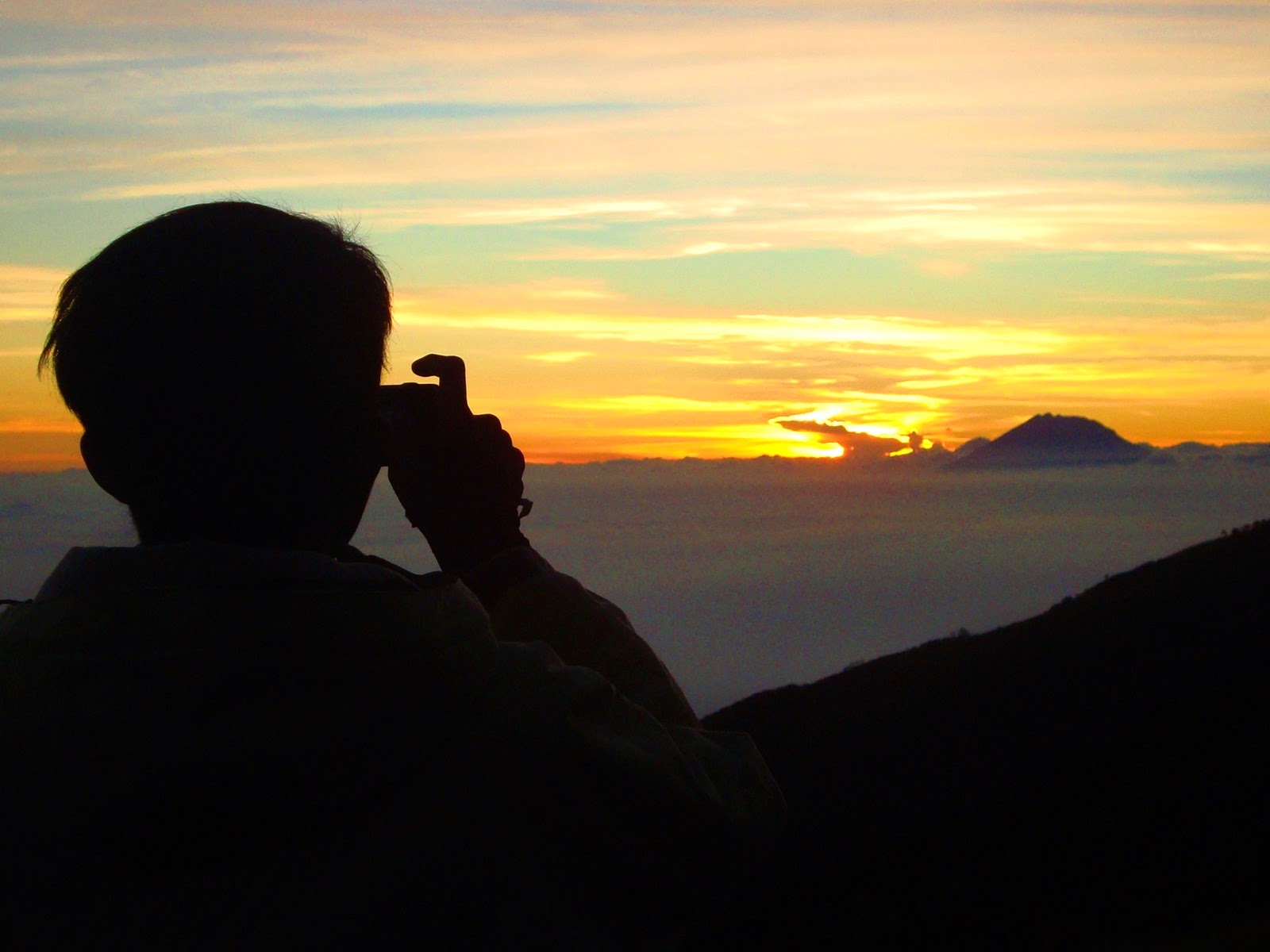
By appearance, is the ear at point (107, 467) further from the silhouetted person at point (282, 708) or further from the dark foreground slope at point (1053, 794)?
the dark foreground slope at point (1053, 794)

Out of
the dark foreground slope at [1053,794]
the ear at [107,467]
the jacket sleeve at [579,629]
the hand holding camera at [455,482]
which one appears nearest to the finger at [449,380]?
the hand holding camera at [455,482]

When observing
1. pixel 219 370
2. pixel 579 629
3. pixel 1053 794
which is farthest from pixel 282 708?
pixel 1053 794

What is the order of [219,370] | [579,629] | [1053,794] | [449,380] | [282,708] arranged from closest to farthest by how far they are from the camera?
[282,708] < [219,370] < [579,629] < [449,380] < [1053,794]

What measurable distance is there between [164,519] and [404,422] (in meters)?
0.43

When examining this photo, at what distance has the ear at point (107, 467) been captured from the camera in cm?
142

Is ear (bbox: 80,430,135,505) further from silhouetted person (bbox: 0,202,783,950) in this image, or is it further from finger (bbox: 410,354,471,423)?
finger (bbox: 410,354,471,423)

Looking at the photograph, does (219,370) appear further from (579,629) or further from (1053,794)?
(1053,794)

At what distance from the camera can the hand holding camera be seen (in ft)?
6.08

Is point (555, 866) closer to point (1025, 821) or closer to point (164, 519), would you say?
point (164, 519)

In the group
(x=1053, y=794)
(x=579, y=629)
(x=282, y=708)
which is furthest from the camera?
(x=1053, y=794)

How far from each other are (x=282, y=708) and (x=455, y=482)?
660mm

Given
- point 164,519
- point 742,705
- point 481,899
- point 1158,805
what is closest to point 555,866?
point 481,899

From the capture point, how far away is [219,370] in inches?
54.2

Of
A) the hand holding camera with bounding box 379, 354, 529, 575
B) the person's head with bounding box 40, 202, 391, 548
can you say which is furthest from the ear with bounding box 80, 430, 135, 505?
the hand holding camera with bounding box 379, 354, 529, 575
